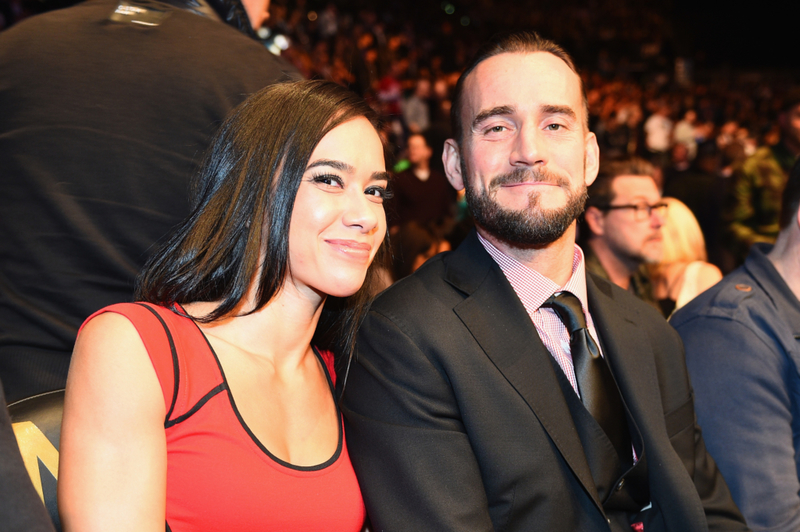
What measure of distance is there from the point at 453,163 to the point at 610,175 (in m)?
1.67

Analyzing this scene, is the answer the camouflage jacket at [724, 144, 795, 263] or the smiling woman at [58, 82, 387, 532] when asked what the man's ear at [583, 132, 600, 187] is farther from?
the camouflage jacket at [724, 144, 795, 263]

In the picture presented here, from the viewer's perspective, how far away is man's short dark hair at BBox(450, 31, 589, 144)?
1.79m

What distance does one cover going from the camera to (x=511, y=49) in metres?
1.79

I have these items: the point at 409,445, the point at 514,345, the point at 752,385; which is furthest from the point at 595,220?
the point at 409,445

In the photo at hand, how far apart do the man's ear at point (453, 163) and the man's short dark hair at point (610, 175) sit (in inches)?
61.8

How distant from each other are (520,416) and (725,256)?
465 centimetres

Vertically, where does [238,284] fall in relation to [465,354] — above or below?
above

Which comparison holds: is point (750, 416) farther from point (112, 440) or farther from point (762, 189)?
point (762, 189)

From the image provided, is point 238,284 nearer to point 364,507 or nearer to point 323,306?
point 323,306

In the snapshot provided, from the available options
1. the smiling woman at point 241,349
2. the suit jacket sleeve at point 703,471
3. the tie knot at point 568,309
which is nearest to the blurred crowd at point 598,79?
the smiling woman at point 241,349

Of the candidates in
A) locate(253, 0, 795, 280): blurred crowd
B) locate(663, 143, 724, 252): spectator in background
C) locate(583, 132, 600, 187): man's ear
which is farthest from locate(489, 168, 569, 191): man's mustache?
locate(663, 143, 724, 252): spectator in background

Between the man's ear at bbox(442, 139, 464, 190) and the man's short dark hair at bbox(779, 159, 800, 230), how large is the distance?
1.10 metres

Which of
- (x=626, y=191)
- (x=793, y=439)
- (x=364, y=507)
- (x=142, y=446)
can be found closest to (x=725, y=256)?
(x=626, y=191)

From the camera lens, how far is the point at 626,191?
321 centimetres
